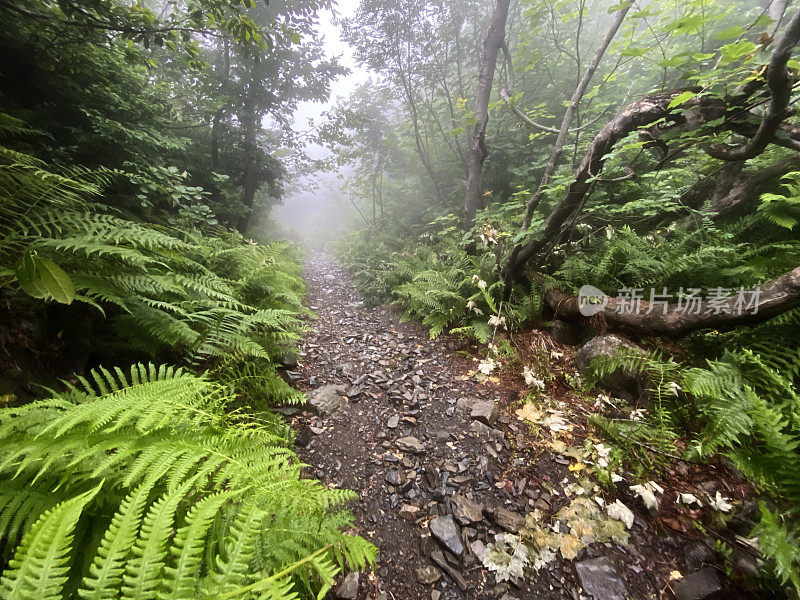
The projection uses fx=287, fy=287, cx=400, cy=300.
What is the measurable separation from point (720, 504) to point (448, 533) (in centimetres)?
206

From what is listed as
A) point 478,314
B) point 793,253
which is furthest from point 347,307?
point 793,253

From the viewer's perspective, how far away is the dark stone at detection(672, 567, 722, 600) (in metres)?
1.80

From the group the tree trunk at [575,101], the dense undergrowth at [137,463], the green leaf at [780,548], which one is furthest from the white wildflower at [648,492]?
the tree trunk at [575,101]

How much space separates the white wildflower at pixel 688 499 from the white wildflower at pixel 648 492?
0.11m

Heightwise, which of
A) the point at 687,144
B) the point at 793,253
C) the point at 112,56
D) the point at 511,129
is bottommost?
the point at 793,253

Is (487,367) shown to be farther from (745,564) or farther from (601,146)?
(601,146)

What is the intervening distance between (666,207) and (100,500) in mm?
6865

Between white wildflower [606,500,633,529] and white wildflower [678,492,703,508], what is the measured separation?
16.7 inches

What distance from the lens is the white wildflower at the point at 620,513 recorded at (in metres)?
2.22

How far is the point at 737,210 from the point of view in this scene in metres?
4.59

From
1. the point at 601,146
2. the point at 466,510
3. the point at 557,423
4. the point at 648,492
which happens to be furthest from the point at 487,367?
the point at 601,146

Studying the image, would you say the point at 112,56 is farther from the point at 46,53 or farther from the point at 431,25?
the point at 431,25

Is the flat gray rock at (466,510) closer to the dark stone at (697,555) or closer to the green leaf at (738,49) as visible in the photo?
the dark stone at (697,555)

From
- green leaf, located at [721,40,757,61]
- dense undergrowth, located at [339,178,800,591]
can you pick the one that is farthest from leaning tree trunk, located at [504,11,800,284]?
dense undergrowth, located at [339,178,800,591]
